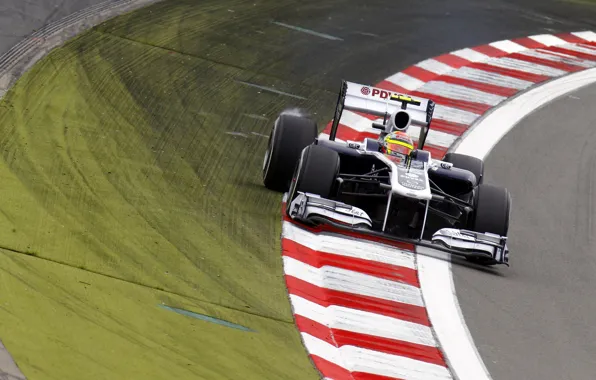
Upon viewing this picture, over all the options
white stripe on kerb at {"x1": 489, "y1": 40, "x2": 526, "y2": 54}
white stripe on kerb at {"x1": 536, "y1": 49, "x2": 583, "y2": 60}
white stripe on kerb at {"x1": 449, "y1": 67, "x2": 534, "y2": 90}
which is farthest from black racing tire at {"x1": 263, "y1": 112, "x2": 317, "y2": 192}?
white stripe on kerb at {"x1": 536, "y1": 49, "x2": 583, "y2": 60}

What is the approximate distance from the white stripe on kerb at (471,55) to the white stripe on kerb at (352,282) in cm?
864

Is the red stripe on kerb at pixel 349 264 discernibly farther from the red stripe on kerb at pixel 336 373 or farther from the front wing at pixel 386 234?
the red stripe on kerb at pixel 336 373

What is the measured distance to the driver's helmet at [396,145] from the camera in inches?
506

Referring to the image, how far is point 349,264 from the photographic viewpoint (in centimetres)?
1162

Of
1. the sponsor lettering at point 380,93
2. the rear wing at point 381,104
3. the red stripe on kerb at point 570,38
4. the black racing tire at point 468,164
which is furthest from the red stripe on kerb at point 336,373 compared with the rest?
the red stripe on kerb at point 570,38

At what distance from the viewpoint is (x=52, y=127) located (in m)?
13.3

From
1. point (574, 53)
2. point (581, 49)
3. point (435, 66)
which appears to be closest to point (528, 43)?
point (574, 53)

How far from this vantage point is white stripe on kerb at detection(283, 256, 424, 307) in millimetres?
11148

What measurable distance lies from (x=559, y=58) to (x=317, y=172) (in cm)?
963

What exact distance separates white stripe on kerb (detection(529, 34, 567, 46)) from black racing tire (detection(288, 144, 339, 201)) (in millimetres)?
10030

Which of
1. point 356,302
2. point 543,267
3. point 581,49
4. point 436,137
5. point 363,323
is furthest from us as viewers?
point 581,49

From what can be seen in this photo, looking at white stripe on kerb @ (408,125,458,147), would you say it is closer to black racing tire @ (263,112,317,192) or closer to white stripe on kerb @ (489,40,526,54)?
black racing tire @ (263,112,317,192)

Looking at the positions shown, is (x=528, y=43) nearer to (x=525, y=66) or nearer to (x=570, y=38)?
(x=570, y=38)

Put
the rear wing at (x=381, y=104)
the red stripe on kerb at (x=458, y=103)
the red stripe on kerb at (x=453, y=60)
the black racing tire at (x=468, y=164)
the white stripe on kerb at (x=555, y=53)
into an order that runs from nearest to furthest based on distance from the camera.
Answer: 1. the black racing tire at (x=468, y=164)
2. the rear wing at (x=381, y=104)
3. the red stripe on kerb at (x=458, y=103)
4. the red stripe on kerb at (x=453, y=60)
5. the white stripe on kerb at (x=555, y=53)
